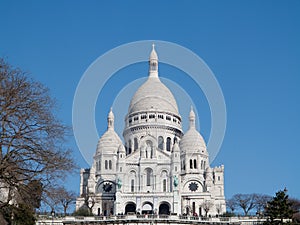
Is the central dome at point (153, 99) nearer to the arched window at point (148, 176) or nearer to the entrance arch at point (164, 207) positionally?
the arched window at point (148, 176)

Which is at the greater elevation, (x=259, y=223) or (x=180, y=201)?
(x=180, y=201)

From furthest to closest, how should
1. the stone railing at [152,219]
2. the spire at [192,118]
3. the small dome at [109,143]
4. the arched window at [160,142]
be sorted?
the spire at [192,118] → the arched window at [160,142] → the small dome at [109,143] → the stone railing at [152,219]

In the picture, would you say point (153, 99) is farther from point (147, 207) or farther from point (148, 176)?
point (147, 207)

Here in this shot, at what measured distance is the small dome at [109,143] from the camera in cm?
12269

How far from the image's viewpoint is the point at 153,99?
432ft

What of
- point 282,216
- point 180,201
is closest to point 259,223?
point 282,216

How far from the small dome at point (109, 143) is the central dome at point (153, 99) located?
916cm

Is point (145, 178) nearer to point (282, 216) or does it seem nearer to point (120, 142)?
point (120, 142)

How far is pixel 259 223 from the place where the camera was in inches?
2874

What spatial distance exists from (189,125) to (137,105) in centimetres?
1268

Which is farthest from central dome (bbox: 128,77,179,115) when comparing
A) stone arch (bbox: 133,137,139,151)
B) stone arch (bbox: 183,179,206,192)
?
stone arch (bbox: 183,179,206,192)

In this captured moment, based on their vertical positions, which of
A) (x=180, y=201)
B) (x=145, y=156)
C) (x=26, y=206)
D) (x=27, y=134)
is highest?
(x=145, y=156)

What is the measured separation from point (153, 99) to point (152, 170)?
71.2 feet

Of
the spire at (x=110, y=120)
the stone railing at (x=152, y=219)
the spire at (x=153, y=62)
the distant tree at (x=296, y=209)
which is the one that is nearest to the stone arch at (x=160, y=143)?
the spire at (x=110, y=120)
